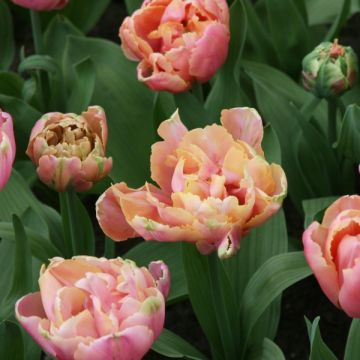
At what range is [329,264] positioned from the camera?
0.85 metres

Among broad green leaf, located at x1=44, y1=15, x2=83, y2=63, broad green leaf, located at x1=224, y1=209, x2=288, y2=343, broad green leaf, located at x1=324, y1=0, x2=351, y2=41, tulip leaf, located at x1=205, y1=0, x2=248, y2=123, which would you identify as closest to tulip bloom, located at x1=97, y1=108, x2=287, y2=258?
broad green leaf, located at x1=224, y1=209, x2=288, y2=343

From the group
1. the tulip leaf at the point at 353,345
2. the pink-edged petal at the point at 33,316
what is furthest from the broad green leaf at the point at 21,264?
the tulip leaf at the point at 353,345

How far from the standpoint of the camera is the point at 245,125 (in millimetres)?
965

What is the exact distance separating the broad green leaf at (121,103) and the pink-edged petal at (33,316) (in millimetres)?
527

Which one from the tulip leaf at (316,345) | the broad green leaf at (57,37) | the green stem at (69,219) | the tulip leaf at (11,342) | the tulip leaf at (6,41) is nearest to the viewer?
the tulip leaf at (316,345)

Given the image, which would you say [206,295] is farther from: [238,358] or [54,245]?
[54,245]

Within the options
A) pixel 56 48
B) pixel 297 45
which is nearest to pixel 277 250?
pixel 297 45

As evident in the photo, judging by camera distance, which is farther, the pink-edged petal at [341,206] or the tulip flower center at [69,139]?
the tulip flower center at [69,139]

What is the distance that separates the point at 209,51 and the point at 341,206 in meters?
0.38

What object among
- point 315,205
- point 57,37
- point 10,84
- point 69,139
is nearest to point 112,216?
point 69,139

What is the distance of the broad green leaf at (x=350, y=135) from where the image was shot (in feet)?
3.98

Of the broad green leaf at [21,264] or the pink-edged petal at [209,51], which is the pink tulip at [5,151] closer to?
the broad green leaf at [21,264]

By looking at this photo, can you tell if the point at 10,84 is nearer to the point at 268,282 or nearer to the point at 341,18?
the point at 341,18

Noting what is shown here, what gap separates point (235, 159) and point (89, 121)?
12.2 inches
